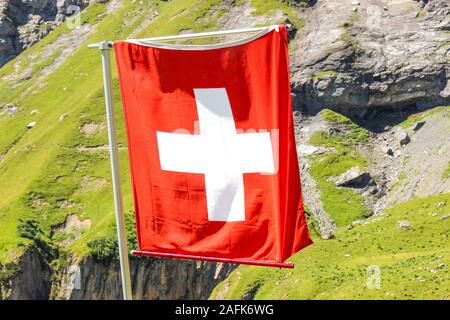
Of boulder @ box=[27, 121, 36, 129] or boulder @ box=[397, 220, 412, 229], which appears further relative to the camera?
boulder @ box=[27, 121, 36, 129]

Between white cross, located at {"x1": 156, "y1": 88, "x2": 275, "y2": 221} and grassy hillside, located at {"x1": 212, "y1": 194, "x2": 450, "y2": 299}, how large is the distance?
3796 centimetres

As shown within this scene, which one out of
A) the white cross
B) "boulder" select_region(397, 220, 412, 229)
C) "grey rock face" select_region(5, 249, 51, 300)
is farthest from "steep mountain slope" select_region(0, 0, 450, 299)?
the white cross

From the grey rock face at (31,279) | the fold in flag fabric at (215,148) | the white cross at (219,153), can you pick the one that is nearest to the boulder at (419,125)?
the grey rock face at (31,279)

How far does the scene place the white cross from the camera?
69.8 ft

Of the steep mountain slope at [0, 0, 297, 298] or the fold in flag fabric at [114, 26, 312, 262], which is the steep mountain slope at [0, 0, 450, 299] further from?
the fold in flag fabric at [114, 26, 312, 262]

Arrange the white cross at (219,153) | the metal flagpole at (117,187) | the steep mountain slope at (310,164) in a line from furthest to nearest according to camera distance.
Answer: the steep mountain slope at (310,164)
the white cross at (219,153)
the metal flagpole at (117,187)

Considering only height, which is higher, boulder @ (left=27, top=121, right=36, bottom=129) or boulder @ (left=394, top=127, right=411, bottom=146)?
boulder @ (left=394, top=127, right=411, bottom=146)

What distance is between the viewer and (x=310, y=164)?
418ft

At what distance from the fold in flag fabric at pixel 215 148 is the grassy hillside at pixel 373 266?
3763 centimetres

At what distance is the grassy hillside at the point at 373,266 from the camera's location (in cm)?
6344

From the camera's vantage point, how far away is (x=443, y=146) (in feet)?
389

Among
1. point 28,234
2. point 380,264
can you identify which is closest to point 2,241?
point 28,234

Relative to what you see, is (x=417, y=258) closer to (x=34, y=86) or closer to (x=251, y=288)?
(x=251, y=288)

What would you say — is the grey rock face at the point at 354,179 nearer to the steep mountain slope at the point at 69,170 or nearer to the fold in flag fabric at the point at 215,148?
the steep mountain slope at the point at 69,170
